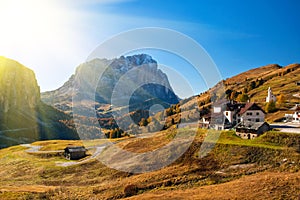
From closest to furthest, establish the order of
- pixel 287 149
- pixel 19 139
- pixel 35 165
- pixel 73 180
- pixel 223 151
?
pixel 287 149, pixel 223 151, pixel 73 180, pixel 35 165, pixel 19 139

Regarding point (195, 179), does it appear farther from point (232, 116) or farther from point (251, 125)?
point (232, 116)

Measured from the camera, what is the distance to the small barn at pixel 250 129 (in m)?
53.0

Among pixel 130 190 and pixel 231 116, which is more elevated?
pixel 231 116

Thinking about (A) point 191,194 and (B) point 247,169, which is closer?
(A) point 191,194

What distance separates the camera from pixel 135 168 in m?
49.1

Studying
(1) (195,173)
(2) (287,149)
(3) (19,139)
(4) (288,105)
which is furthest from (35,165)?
(3) (19,139)

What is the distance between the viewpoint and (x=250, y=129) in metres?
53.4

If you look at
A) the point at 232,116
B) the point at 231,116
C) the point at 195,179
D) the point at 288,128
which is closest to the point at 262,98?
the point at 232,116

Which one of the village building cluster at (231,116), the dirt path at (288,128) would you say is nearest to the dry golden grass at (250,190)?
the dirt path at (288,128)

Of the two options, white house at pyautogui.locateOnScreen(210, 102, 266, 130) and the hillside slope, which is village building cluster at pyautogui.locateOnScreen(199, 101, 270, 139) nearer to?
white house at pyautogui.locateOnScreen(210, 102, 266, 130)

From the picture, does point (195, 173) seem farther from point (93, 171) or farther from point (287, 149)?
point (93, 171)

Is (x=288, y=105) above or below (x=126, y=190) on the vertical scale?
above

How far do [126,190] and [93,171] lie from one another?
18.6m

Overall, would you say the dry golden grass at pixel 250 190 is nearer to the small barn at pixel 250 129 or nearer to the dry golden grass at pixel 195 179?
the dry golden grass at pixel 195 179
